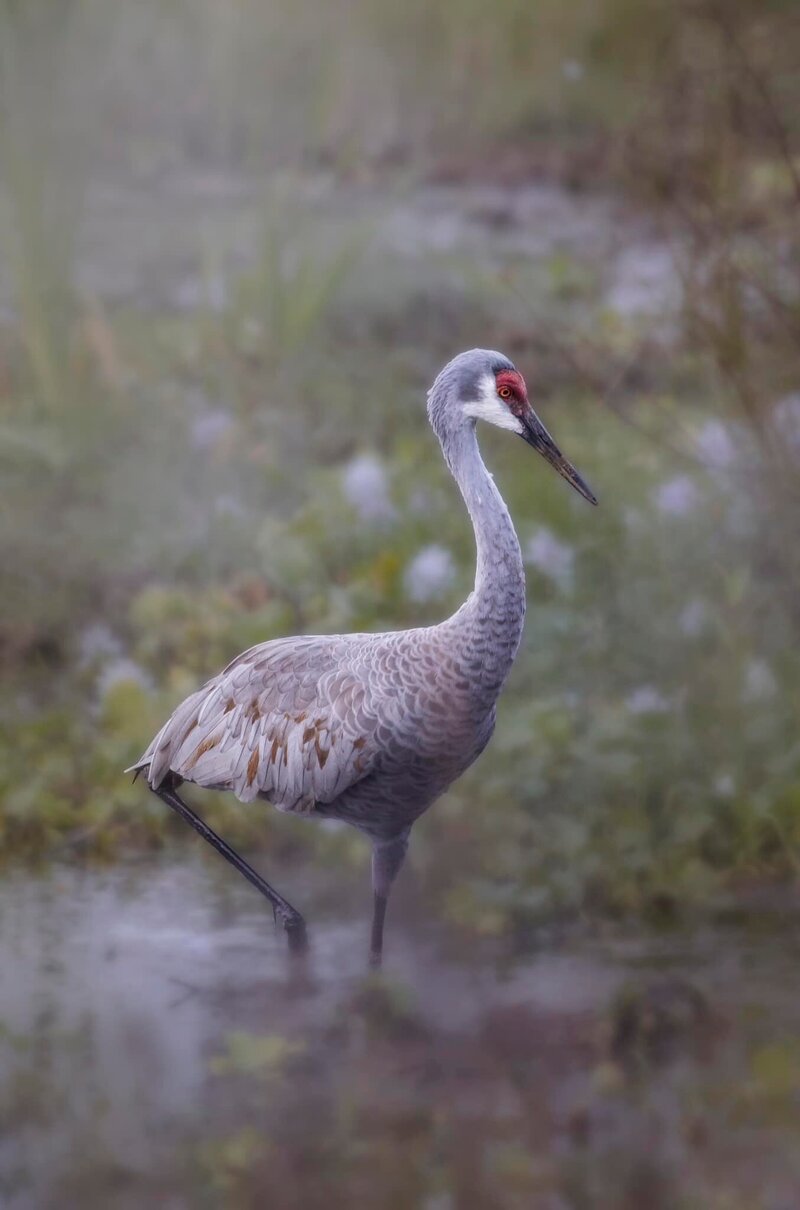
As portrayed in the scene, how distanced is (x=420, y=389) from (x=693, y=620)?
4.49 feet

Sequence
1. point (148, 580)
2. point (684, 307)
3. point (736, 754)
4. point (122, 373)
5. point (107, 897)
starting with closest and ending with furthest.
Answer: point (107, 897), point (736, 754), point (684, 307), point (148, 580), point (122, 373)

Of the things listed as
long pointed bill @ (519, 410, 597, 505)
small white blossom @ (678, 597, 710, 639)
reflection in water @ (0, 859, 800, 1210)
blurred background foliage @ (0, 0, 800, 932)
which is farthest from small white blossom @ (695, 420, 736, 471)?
long pointed bill @ (519, 410, 597, 505)

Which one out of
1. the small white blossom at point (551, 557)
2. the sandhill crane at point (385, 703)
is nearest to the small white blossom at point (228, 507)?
the small white blossom at point (551, 557)

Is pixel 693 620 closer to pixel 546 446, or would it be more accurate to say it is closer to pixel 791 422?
pixel 791 422

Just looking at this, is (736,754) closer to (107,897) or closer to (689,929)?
(689,929)

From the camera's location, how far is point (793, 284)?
2.88 m

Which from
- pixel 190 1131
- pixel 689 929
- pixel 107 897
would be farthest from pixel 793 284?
pixel 190 1131

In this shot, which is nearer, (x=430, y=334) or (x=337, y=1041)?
(x=337, y=1041)

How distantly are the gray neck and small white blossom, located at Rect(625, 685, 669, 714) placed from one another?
3.13ft

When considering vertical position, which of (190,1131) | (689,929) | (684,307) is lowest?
(190,1131)

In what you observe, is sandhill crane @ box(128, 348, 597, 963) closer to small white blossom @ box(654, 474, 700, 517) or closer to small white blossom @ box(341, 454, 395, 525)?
small white blossom @ box(341, 454, 395, 525)

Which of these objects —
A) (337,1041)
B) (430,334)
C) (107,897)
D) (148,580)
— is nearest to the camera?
(337,1041)

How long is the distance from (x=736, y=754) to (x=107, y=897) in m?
1.07

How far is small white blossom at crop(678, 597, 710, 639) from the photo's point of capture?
9.06 feet
